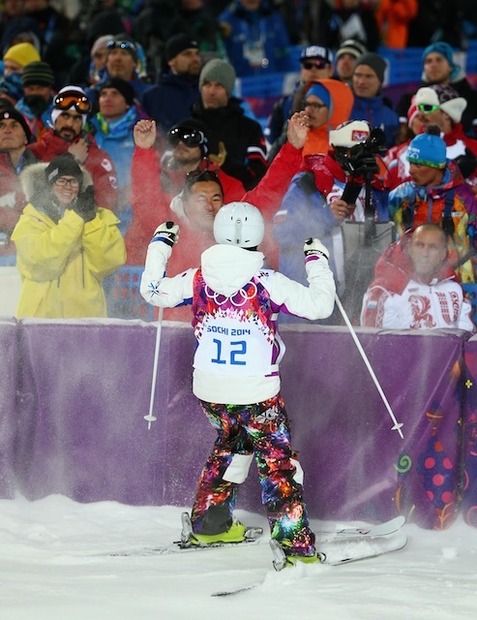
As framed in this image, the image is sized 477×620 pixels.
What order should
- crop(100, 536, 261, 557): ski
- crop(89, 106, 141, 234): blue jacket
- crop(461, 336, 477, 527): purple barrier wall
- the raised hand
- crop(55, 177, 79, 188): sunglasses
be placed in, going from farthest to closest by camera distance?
crop(89, 106, 141, 234): blue jacket, the raised hand, crop(55, 177, 79, 188): sunglasses, crop(461, 336, 477, 527): purple barrier wall, crop(100, 536, 261, 557): ski

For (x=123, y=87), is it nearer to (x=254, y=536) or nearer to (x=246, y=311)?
(x=246, y=311)

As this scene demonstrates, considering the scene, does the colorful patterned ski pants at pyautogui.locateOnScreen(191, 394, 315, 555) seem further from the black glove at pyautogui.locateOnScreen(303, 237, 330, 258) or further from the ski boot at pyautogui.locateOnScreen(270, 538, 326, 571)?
the black glove at pyautogui.locateOnScreen(303, 237, 330, 258)

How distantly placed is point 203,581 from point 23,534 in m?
1.18

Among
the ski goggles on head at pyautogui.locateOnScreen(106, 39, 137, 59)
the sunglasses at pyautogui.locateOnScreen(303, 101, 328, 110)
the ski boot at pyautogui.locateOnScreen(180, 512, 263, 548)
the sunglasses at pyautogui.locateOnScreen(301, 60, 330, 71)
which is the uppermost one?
the ski goggles on head at pyautogui.locateOnScreen(106, 39, 137, 59)

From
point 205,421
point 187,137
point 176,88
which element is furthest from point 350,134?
point 176,88

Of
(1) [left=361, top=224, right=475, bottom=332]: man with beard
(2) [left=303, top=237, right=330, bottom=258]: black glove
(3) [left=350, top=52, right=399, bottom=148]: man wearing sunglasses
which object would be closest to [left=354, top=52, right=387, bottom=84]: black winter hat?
(3) [left=350, top=52, right=399, bottom=148]: man wearing sunglasses

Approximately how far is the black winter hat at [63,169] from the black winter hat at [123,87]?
5.91ft

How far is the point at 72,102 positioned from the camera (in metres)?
9.30

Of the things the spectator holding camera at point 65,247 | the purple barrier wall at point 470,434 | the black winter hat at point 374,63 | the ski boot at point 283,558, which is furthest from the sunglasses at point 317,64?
the ski boot at point 283,558

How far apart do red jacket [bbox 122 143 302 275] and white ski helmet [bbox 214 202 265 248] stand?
1.29 metres

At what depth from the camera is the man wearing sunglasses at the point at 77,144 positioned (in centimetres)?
886

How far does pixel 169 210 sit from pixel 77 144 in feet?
3.07

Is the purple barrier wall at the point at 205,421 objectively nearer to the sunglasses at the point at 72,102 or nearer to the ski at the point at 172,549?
the ski at the point at 172,549

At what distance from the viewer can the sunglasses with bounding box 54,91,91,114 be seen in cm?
928
